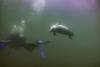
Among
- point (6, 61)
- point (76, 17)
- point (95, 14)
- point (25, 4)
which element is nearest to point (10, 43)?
point (6, 61)

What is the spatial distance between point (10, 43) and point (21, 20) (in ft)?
0.64

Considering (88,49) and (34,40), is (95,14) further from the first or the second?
(34,40)

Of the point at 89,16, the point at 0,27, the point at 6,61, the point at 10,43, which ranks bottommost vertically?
the point at 6,61

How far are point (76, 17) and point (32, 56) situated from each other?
0.46 meters

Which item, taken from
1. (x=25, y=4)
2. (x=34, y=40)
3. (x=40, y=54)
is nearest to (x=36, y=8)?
(x=25, y=4)

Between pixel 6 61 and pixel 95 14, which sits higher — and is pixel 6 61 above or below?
below

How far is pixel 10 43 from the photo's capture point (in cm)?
172

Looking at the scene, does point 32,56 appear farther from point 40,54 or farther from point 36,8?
point 36,8

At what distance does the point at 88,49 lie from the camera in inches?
70.7

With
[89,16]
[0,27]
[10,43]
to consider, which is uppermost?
[89,16]

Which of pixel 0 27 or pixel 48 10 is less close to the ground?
pixel 48 10

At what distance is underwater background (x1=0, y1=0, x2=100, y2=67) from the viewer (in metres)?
1.74

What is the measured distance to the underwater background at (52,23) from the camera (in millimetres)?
1738

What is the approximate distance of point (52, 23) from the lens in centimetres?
176
